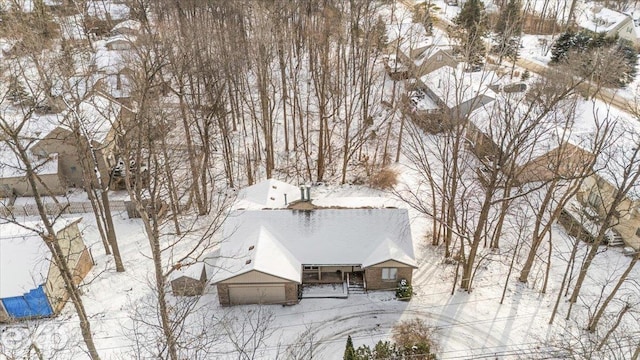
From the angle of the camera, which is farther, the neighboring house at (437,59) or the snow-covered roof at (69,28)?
the neighboring house at (437,59)

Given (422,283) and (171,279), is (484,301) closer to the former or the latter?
(422,283)

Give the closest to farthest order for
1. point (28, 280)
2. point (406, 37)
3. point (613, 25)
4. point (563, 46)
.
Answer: point (28, 280)
point (563, 46)
point (613, 25)
point (406, 37)

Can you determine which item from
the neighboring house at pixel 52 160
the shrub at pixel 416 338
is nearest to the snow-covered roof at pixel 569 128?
the shrub at pixel 416 338

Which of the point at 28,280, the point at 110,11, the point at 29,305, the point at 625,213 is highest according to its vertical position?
the point at 110,11

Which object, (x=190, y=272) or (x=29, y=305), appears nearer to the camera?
(x=29, y=305)

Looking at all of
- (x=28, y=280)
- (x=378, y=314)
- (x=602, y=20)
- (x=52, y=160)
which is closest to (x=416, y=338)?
(x=378, y=314)

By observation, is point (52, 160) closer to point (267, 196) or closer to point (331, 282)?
point (267, 196)

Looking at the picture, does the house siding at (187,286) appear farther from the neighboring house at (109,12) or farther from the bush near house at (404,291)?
the neighboring house at (109,12)
